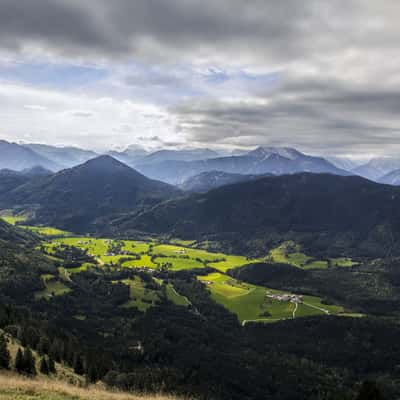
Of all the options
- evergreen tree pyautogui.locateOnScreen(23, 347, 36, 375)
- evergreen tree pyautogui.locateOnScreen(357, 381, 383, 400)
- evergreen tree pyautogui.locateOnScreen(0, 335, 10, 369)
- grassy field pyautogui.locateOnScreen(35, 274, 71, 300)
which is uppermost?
evergreen tree pyautogui.locateOnScreen(357, 381, 383, 400)

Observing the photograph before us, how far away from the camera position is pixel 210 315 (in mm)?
196750

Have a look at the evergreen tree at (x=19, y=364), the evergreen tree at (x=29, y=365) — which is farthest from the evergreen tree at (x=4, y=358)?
the evergreen tree at (x=29, y=365)

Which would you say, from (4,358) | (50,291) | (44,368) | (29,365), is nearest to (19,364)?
(29,365)

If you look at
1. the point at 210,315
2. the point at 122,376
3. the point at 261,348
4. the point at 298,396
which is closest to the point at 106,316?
the point at 210,315

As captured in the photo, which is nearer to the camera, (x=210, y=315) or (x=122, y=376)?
(x=122, y=376)

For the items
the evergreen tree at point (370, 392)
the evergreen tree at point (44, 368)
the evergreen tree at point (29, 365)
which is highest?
the evergreen tree at point (370, 392)

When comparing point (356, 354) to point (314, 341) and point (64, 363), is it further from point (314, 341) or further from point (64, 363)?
point (64, 363)

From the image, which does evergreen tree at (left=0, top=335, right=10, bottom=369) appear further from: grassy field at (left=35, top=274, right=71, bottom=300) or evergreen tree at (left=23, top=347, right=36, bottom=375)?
grassy field at (left=35, top=274, right=71, bottom=300)

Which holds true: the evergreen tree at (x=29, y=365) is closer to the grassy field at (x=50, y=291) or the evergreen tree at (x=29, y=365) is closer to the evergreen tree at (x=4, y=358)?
the evergreen tree at (x=4, y=358)

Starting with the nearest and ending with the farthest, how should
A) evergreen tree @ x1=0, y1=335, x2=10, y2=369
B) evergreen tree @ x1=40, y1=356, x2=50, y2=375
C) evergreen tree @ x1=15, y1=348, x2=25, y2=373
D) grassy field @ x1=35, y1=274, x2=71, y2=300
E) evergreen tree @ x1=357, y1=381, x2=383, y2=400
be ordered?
evergreen tree @ x1=357, y1=381, x2=383, y2=400 → evergreen tree @ x1=0, y1=335, x2=10, y2=369 → evergreen tree @ x1=15, y1=348, x2=25, y2=373 → evergreen tree @ x1=40, y1=356, x2=50, y2=375 → grassy field @ x1=35, y1=274, x2=71, y2=300

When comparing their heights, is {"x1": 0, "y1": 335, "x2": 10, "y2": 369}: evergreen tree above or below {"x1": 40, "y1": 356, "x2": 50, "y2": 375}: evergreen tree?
above

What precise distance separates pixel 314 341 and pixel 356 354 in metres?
20.4

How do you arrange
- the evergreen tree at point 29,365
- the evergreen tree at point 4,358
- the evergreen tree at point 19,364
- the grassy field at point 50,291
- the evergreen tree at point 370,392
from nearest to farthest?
the evergreen tree at point 370,392, the evergreen tree at point 4,358, the evergreen tree at point 19,364, the evergreen tree at point 29,365, the grassy field at point 50,291

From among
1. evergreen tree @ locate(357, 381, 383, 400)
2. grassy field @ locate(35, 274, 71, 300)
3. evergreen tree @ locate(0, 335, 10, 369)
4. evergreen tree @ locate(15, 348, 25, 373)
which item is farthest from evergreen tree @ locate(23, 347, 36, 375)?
grassy field @ locate(35, 274, 71, 300)
